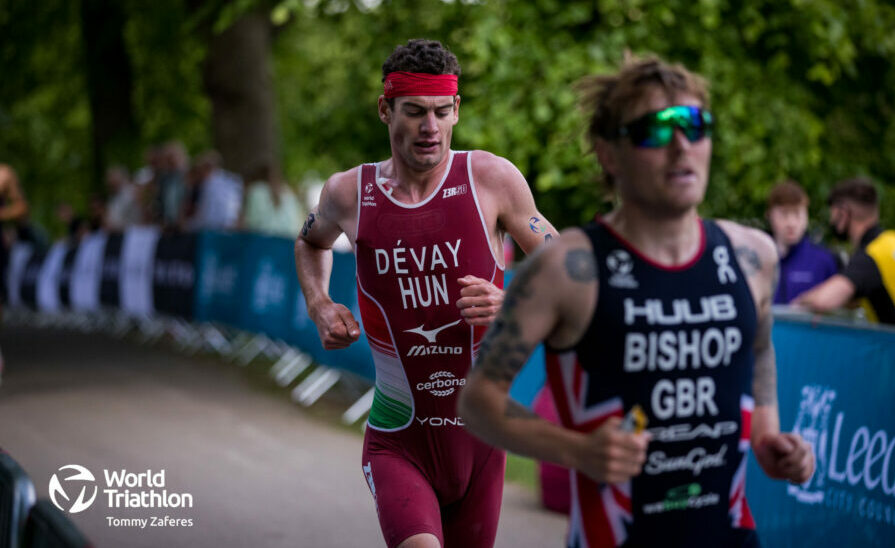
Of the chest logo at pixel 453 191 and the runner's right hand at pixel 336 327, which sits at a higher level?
the chest logo at pixel 453 191

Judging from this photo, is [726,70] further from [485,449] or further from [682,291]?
[682,291]

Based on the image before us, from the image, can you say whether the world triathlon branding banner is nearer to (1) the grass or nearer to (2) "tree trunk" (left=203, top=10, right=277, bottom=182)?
(1) the grass

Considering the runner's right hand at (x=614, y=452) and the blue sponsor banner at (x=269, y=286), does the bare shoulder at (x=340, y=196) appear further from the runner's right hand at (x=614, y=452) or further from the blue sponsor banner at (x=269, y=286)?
the blue sponsor banner at (x=269, y=286)

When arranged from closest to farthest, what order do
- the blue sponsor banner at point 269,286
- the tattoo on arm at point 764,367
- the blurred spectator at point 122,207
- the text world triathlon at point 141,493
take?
the tattoo on arm at point 764,367 → the text world triathlon at point 141,493 → the blue sponsor banner at point 269,286 → the blurred spectator at point 122,207

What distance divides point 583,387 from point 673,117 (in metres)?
0.65

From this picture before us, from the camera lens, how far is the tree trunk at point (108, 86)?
78.7 feet

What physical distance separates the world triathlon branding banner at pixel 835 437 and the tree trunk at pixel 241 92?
12.6 metres

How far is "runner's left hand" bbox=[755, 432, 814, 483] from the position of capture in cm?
291

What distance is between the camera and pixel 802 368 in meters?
6.41

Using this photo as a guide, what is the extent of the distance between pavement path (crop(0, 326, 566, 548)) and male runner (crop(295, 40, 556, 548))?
2840 mm

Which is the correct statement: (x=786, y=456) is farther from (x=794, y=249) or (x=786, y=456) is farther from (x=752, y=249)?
(x=794, y=249)

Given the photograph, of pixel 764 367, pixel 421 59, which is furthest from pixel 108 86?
pixel 764 367

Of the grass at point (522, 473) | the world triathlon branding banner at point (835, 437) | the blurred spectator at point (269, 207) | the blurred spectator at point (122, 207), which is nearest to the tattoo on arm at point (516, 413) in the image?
the world triathlon branding banner at point (835, 437)

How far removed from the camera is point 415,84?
4.14 metres
